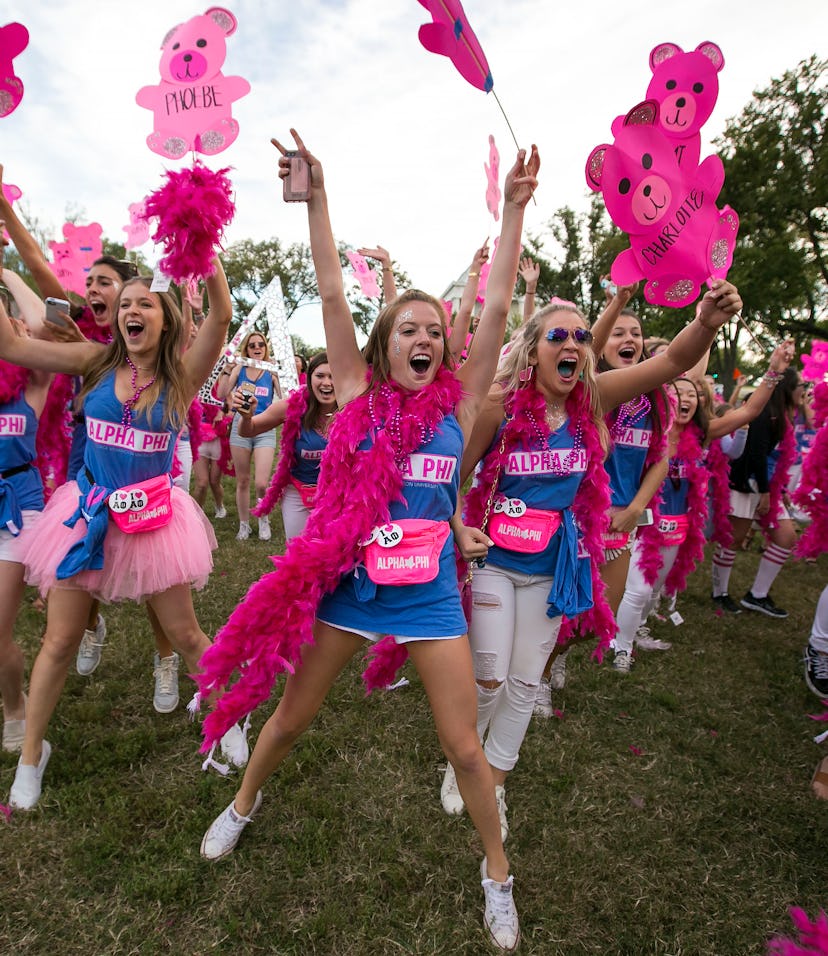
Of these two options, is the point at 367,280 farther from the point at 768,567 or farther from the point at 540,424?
the point at 768,567

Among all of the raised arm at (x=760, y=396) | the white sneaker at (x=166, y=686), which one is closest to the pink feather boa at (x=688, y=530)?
the raised arm at (x=760, y=396)

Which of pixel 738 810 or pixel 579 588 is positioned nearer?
pixel 579 588

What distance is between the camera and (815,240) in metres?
16.7

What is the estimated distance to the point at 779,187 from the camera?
52.3 feet

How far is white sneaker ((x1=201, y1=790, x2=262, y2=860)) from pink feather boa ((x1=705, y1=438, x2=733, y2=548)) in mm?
4545

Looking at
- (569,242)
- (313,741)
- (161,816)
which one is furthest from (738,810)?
(569,242)

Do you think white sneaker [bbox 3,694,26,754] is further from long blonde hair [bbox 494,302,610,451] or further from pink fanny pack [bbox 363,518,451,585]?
long blonde hair [bbox 494,302,610,451]

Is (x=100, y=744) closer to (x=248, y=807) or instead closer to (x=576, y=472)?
(x=248, y=807)

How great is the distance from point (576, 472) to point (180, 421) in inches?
70.0

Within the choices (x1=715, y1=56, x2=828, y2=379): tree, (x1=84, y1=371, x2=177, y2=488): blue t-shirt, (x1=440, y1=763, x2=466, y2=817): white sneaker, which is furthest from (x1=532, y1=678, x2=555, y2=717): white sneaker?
(x1=715, y1=56, x2=828, y2=379): tree

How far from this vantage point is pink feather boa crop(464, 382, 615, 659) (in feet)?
8.30

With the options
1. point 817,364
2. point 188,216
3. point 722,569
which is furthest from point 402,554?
point 817,364

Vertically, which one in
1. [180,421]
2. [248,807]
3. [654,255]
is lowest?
[248,807]

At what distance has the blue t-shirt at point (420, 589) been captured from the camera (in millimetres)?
2094
